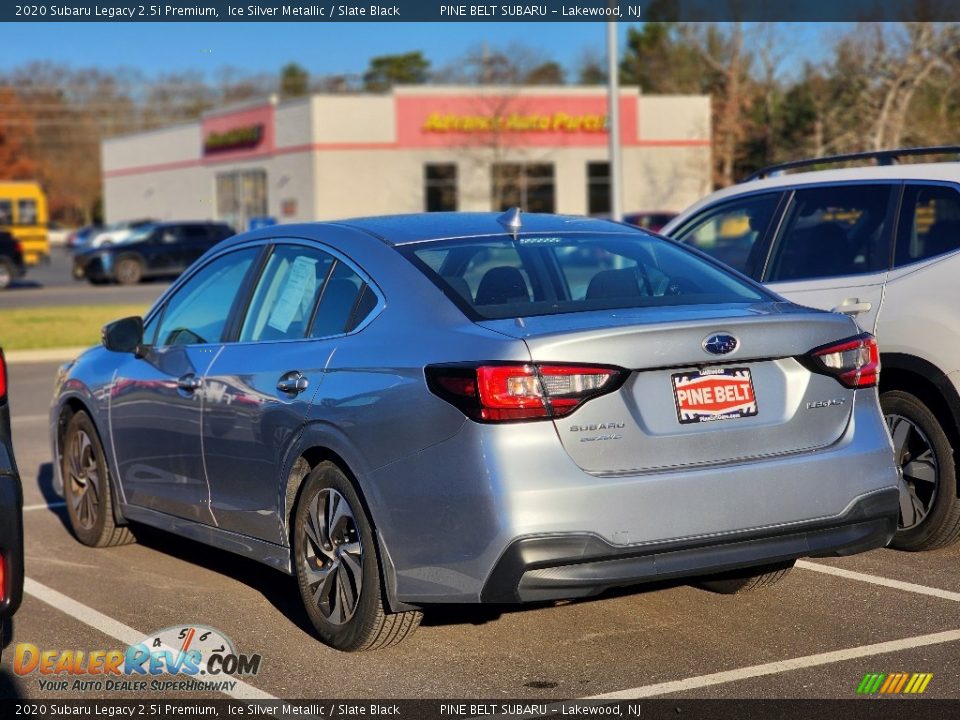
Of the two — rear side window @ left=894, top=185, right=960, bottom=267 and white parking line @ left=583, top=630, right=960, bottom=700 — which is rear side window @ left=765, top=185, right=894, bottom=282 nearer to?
rear side window @ left=894, top=185, right=960, bottom=267

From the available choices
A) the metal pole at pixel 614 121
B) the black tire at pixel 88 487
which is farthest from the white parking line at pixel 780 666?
the metal pole at pixel 614 121

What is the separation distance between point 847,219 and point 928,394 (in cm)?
108

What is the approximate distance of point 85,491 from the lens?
7.68 m

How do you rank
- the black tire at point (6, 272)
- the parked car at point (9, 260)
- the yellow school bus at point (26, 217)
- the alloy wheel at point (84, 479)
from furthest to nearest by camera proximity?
the yellow school bus at point (26, 217), the black tire at point (6, 272), the parked car at point (9, 260), the alloy wheel at point (84, 479)

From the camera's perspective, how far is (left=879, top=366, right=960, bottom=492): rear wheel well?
6.69 m

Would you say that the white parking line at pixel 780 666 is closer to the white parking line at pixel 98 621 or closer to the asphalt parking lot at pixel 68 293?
the white parking line at pixel 98 621

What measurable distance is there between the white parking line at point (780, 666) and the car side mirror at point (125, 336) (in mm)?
3281

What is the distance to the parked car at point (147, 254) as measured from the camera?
40.8 metres

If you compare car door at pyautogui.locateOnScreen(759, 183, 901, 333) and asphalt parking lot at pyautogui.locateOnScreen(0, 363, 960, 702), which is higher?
car door at pyautogui.locateOnScreen(759, 183, 901, 333)

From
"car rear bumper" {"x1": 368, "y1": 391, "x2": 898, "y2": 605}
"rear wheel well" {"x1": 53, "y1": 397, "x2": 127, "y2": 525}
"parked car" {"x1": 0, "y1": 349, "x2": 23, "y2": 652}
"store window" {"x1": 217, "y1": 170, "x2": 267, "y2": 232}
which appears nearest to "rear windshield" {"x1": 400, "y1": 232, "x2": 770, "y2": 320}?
"car rear bumper" {"x1": 368, "y1": 391, "x2": 898, "y2": 605}

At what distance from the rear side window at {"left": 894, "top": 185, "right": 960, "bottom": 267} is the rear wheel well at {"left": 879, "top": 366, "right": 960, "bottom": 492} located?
1.78 feet
